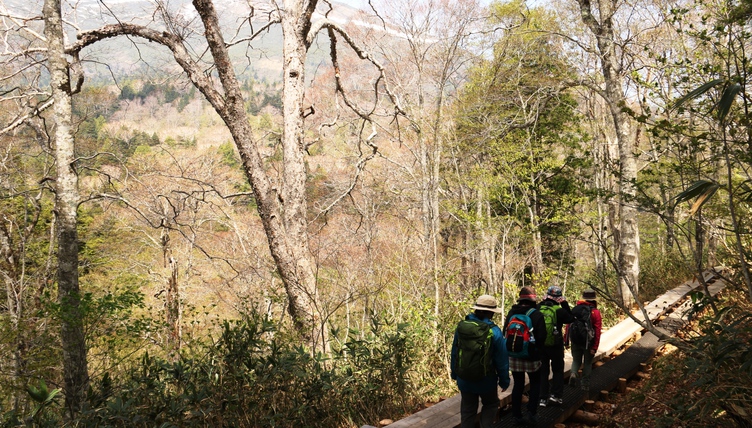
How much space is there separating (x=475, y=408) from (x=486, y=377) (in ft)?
1.04

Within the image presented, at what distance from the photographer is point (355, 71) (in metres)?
19.0

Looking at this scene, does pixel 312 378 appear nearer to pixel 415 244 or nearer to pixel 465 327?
pixel 465 327

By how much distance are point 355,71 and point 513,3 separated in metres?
6.65

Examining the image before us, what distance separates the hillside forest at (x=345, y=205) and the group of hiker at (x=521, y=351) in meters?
0.77

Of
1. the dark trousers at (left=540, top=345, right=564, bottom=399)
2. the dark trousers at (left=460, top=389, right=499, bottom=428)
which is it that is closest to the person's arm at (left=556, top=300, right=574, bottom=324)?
the dark trousers at (left=540, top=345, right=564, bottom=399)

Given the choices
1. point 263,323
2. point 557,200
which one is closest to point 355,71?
point 557,200

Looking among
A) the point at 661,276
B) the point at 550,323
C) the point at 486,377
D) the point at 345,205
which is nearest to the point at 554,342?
the point at 550,323

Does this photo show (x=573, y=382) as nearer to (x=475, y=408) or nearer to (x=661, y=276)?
(x=475, y=408)

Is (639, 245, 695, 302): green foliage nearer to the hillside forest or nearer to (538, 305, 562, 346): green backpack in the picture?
the hillside forest

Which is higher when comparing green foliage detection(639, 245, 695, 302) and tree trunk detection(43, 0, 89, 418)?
tree trunk detection(43, 0, 89, 418)

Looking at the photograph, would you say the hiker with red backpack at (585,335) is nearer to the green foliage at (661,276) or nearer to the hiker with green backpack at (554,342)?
the hiker with green backpack at (554,342)

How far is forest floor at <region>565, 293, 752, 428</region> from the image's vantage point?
10.4 feet

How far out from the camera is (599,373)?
19.9 feet

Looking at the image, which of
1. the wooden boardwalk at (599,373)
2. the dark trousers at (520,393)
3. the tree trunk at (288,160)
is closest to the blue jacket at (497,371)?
the wooden boardwalk at (599,373)
